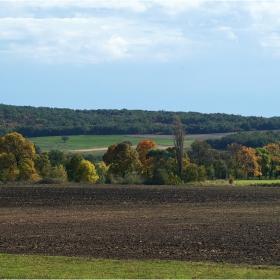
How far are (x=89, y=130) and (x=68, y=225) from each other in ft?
459

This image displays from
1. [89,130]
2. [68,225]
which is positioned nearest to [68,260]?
[68,225]

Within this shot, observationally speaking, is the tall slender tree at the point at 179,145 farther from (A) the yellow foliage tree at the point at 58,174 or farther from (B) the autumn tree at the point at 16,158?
(B) the autumn tree at the point at 16,158

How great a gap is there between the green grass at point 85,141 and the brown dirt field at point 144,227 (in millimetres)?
89339

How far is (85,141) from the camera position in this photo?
14650cm

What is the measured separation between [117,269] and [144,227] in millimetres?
9598

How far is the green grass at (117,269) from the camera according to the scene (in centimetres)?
1350

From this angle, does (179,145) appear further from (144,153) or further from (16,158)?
(16,158)

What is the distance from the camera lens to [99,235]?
2153 cm

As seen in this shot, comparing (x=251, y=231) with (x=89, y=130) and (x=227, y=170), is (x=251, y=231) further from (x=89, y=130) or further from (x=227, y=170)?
(x=89, y=130)

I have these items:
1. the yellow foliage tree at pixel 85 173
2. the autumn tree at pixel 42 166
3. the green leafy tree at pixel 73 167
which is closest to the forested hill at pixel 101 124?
the autumn tree at pixel 42 166

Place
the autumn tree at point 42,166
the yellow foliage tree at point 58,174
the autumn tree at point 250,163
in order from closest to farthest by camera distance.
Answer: the yellow foliage tree at point 58,174, the autumn tree at point 42,166, the autumn tree at point 250,163

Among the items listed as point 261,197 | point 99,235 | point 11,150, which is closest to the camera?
point 99,235

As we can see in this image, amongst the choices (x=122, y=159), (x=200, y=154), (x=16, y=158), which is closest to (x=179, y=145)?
(x=122, y=159)

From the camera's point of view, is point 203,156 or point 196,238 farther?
point 203,156
